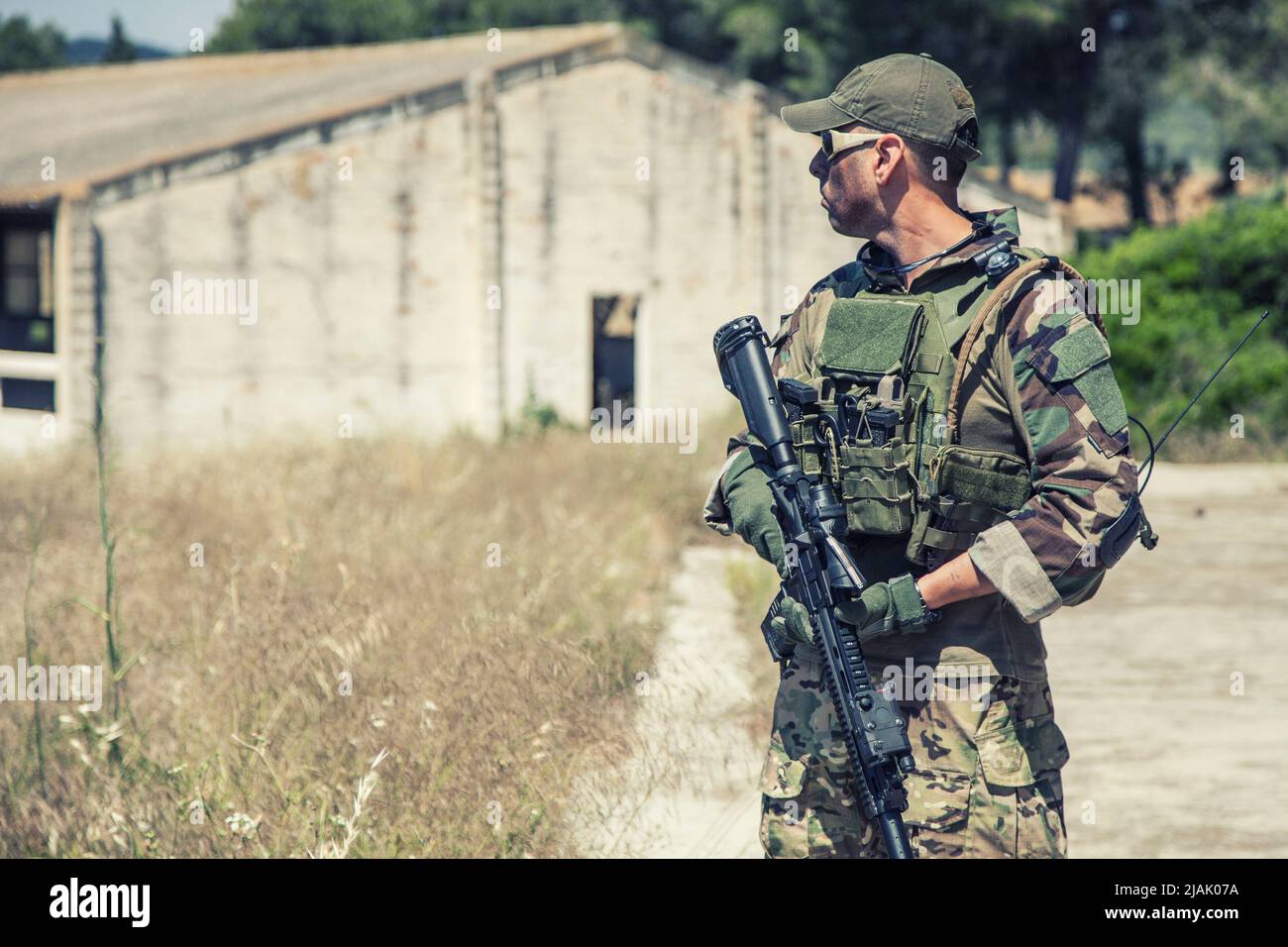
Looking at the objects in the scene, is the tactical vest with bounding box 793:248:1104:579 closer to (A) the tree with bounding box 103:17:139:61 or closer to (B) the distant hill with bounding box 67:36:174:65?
(B) the distant hill with bounding box 67:36:174:65

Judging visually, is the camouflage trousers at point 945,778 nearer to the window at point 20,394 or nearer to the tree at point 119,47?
the window at point 20,394

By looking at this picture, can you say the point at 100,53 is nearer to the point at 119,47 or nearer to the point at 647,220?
the point at 119,47

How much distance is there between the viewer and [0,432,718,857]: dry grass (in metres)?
4.11

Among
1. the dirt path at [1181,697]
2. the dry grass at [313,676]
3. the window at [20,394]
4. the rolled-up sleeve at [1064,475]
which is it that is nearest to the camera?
the rolled-up sleeve at [1064,475]

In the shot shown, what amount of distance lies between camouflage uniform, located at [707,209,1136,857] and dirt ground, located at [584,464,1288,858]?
1.43 m

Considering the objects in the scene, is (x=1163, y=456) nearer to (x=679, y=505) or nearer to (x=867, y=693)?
(x=679, y=505)

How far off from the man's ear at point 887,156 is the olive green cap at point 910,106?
0.02m

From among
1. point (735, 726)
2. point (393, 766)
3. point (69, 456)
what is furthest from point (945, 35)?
point (393, 766)

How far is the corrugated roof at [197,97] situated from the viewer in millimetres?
15352

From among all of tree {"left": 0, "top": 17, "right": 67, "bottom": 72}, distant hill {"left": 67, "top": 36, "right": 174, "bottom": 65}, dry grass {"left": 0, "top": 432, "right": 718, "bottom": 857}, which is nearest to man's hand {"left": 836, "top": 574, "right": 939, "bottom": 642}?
dry grass {"left": 0, "top": 432, "right": 718, "bottom": 857}

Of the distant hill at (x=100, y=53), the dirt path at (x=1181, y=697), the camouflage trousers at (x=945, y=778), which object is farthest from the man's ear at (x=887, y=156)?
the distant hill at (x=100, y=53)

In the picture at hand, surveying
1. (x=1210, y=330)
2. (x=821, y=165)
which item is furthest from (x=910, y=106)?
(x=1210, y=330)
